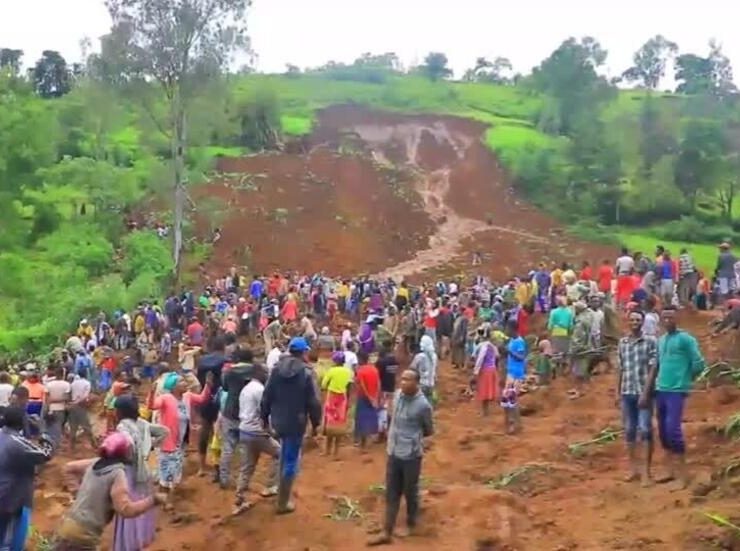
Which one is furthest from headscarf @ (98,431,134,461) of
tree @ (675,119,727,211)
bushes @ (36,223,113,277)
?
tree @ (675,119,727,211)

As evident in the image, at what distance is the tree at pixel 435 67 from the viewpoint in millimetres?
89688

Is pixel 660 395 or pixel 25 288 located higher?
pixel 660 395

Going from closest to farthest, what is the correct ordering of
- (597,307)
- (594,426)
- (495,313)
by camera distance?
(594,426) < (597,307) < (495,313)

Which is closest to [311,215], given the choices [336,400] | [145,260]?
[145,260]

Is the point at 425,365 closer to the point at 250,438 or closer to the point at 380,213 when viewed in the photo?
the point at 250,438

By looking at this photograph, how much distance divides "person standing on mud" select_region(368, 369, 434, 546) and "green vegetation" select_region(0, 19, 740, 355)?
18.1 m

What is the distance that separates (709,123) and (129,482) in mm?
41263

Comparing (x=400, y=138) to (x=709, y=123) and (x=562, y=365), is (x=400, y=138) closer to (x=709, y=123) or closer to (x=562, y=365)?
(x=709, y=123)

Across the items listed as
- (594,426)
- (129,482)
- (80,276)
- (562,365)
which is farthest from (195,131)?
(129,482)

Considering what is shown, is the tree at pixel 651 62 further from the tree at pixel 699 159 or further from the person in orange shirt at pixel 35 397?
the person in orange shirt at pixel 35 397

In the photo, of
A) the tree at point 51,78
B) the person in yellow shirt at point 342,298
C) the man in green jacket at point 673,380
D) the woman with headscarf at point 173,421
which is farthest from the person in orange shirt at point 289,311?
the tree at point 51,78

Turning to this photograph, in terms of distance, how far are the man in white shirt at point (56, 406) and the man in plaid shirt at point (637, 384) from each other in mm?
7157

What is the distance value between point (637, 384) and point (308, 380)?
9.39 ft

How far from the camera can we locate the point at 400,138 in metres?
60.9
